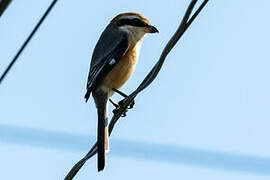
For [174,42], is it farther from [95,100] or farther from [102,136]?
[95,100]

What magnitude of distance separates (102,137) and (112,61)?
114 centimetres

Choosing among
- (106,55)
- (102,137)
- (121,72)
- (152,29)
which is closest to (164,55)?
(102,137)

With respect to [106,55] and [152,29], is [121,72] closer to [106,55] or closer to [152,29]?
[106,55]

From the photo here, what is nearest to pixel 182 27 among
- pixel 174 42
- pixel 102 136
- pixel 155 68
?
pixel 174 42

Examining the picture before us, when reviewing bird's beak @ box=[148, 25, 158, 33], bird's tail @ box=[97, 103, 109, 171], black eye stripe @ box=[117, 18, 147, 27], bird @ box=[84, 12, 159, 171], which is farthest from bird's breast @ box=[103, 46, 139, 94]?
black eye stripe @ box=[117, 18, 147, 27]

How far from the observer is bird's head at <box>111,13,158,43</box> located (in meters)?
6.27

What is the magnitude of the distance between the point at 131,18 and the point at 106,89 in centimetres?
125

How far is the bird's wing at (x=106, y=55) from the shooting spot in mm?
5629

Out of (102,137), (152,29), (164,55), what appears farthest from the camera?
(152,29)

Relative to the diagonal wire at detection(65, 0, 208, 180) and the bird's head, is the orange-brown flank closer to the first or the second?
the bird's head

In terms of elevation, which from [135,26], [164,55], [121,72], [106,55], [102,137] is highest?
[164,55]

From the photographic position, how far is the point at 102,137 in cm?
496

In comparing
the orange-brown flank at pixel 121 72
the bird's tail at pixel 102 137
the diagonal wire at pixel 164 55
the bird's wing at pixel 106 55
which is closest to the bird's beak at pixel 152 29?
the bird's wing at pixel 106 55

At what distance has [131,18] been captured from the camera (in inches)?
259
